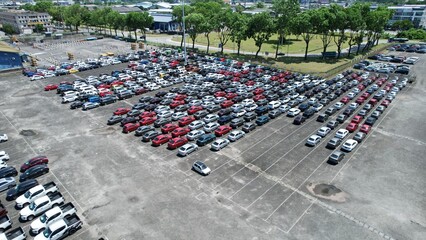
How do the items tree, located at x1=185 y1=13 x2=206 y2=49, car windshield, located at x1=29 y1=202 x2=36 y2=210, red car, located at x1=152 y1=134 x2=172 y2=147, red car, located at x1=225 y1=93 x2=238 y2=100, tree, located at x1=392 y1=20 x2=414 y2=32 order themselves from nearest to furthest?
1. car windshield, located at x1=29 y1=202 x2=36 y2=210
2. red car, located at x1=152 y1=134 x2=172 y2=147
3. red car, located at x1=225 y1=93 x2=238 y2=100
4. tree, located at x1=185 y1=13 x2=206 y2=49
5. tree, located at x1=392 y1=20 x2=414 y2=32

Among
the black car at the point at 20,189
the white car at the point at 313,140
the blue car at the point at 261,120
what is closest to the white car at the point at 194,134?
the blue car at the point at 261,120

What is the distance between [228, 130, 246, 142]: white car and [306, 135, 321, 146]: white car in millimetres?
10851

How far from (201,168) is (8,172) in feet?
83.4

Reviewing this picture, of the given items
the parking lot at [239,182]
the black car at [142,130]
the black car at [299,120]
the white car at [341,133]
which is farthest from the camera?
the black car at [299,120]

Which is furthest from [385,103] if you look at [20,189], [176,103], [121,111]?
[20,189]

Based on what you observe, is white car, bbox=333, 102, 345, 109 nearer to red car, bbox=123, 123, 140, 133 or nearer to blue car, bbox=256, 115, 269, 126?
blue car, bbox=256, 115, 269, 126

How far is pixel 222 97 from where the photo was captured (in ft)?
212

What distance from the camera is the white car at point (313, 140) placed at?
47.1m

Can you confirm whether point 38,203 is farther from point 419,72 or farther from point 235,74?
point 419,72

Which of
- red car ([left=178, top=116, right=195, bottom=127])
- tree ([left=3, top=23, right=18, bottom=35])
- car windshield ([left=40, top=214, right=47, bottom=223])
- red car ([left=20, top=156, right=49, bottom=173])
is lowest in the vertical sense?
car windshield ([left=40, top=214, right=47, bottom=223])

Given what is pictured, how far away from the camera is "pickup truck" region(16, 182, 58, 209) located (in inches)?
1299

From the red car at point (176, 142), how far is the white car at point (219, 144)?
473 cm

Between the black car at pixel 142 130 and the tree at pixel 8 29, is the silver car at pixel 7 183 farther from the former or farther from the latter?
the tree at pixel 8 29

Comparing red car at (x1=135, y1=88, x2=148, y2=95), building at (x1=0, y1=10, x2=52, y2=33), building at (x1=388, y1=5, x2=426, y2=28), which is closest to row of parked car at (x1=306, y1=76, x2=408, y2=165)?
red car at (x1=135, y1=88, x2=148, y2=95)
